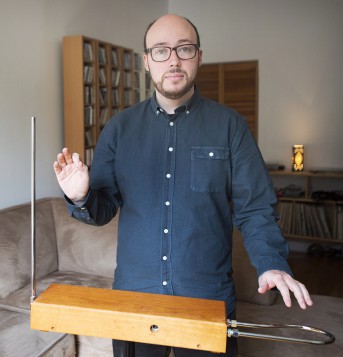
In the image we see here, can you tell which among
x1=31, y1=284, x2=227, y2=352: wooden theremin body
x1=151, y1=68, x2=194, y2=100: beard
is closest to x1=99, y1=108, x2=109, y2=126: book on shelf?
x1=151, y1=68, x2=194, y2=100: beard

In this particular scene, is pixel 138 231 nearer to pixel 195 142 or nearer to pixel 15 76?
pixel 195 142

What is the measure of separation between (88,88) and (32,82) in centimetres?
55

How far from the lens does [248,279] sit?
246 cm

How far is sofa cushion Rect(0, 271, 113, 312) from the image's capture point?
7.70 ft

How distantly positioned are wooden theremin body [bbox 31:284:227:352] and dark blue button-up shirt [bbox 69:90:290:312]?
1.36 ft

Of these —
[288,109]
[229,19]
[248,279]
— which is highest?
[229,19]

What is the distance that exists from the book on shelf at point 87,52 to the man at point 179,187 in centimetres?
264

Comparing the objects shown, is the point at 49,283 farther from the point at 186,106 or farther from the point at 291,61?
the point at 291,61

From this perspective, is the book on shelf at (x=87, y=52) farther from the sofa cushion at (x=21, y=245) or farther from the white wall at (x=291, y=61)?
the white wall at (x=291, y=61)

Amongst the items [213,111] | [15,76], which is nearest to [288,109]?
[15,76]

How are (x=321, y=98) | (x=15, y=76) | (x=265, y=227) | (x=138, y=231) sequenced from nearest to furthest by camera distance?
(x=265, y=227), (x=138, y=231), (x=15, y=76), (x=321, y=98)

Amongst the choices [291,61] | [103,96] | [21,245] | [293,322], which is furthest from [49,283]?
[291,61]

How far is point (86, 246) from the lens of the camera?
2893 millimetres

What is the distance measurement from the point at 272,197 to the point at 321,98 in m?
4.00
